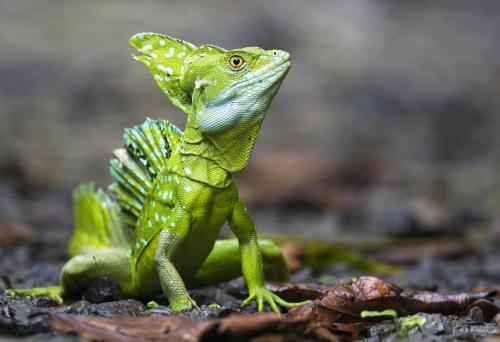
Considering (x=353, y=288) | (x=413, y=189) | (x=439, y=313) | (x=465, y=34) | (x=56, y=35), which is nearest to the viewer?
(x=353, y=288)

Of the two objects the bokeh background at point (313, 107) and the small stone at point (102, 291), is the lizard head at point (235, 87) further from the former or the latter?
the bokeh background at point (313, 107)

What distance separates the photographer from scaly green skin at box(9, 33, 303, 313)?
14.3ft

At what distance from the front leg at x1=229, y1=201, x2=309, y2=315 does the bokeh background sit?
142 inches

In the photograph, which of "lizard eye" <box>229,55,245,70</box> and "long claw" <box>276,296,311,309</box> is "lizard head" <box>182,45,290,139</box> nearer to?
"lizard eye" <box>229,55,245,70</box>

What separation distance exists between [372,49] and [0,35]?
787 centimetres

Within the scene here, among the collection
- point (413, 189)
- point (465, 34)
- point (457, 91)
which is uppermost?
point (465, 34)

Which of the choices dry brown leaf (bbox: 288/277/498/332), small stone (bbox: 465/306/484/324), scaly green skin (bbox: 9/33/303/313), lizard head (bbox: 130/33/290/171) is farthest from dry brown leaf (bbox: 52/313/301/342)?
small stone (bbox: 465/306/484/324)

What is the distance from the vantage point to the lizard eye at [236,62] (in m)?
4.42

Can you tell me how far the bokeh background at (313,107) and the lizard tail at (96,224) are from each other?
84.5 inches

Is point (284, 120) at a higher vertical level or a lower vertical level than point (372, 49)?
lower

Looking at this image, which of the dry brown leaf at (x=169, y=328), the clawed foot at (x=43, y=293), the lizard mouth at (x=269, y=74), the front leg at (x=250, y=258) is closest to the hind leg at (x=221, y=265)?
the front leg at (x=250, y=258)

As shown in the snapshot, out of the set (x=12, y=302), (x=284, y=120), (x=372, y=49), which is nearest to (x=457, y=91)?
(x=372, y=49)

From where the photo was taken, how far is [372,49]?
18578 millimetres

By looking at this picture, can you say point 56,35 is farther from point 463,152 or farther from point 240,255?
point 240,255
